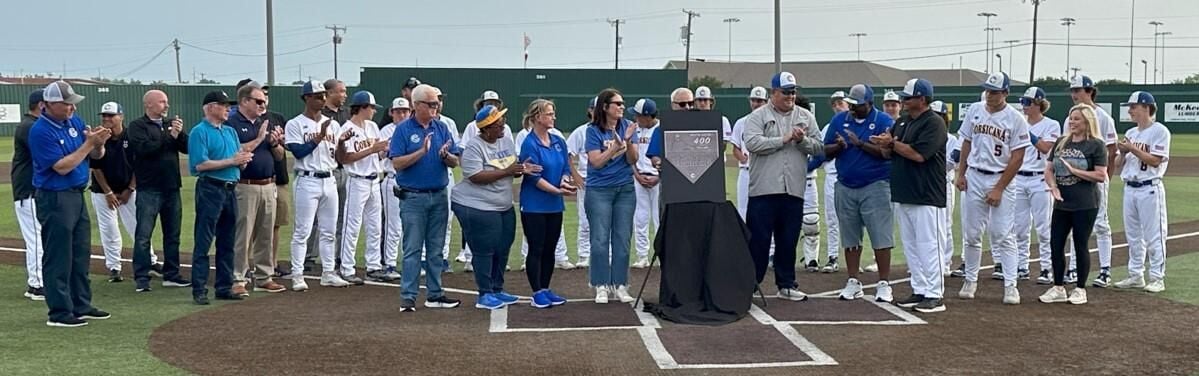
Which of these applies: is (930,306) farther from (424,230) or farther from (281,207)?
(281,207)

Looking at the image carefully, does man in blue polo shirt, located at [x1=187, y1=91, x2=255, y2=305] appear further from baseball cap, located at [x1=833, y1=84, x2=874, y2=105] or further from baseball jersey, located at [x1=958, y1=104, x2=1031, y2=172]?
baseball jersey, located at [x1=958, y1=104, x2=1031, y2=172]

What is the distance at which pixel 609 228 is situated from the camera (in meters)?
8.69

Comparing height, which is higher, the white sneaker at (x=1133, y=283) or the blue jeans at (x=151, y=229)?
the blue jeans at (x=151, y=229)

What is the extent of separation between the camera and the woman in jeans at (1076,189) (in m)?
8.56

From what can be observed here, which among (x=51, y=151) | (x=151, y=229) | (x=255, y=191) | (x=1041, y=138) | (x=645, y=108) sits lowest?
(x=151, y=229)

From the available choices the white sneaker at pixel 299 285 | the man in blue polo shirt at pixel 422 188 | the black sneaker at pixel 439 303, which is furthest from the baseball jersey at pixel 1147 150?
the white sneaker at pixel 299 285

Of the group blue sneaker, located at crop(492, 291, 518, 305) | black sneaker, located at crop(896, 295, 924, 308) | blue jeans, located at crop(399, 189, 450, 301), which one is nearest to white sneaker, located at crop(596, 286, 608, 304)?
blue sneaker, located at crop(492, 291, 518, 305)

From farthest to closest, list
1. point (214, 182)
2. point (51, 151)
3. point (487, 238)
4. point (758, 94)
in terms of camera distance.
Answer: point (758, 94) < point (214, 182) < point (487, 238) < point (51, 151)

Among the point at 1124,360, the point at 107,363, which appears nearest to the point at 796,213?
the point at 1124,360

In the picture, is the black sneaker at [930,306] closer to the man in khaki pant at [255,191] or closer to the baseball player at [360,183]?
the baseball player at [360,183]

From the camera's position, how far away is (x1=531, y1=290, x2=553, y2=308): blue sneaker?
27.7ft

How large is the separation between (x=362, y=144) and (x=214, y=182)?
60.2 inches

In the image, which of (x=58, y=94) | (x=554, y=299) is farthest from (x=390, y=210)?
(x=58, y=94)

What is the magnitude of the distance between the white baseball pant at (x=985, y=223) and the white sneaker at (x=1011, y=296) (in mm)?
43
